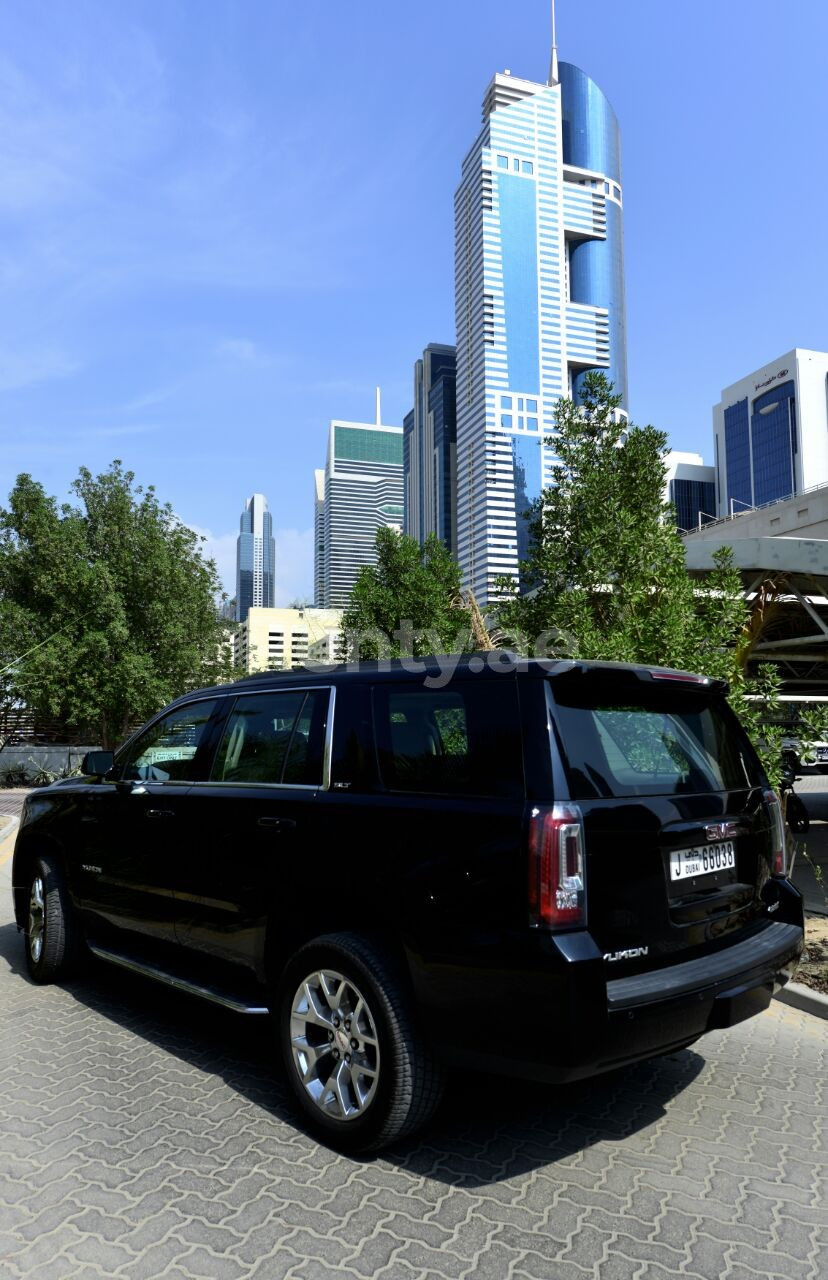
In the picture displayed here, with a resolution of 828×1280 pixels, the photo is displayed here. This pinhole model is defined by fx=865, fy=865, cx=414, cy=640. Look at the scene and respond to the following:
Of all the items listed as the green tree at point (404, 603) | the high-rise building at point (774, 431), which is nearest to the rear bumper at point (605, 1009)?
the green tree at point (404, 603)

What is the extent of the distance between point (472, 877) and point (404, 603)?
1995cm

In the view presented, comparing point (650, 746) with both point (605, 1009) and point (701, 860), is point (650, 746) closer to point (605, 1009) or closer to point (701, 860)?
point (701, 860)

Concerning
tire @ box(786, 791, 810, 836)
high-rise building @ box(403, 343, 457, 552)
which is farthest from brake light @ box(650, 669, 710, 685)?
high-rise building @ box(403, 343, 457, 552)

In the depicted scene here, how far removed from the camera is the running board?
3.82 m

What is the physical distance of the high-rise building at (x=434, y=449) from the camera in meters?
177

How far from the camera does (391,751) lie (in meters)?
3.56

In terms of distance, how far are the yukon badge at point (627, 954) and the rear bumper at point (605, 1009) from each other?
6cm

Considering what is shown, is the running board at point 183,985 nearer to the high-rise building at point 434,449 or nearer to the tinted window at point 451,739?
the tinted window at point 451,739

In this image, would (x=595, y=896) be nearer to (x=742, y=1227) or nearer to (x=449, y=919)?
(x=449, y=919)

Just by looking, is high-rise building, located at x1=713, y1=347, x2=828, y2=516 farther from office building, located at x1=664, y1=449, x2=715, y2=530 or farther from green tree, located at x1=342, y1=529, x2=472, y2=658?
green tree, located at x1=342, y1=529, x2=472, y2=658

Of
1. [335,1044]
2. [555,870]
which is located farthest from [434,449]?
[555,870]

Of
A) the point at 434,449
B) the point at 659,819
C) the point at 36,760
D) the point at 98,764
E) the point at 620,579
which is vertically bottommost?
the point at 36,760

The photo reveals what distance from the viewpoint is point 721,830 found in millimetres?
3469

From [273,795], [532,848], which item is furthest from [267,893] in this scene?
[532,848]
